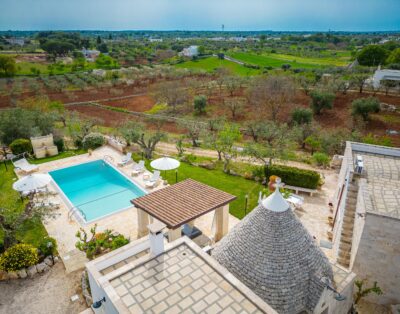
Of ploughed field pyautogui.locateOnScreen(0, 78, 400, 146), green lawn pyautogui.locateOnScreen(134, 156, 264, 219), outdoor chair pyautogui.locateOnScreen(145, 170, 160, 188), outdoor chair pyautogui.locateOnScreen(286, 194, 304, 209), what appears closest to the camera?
outdoor chair pyautogui.locateOnScreen(286, 194, 304, 209)

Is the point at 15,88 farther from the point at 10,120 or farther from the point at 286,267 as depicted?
the point at 286,267

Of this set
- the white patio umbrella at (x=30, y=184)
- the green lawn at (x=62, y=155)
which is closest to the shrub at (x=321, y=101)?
the green lawn at (x=62, y=155)

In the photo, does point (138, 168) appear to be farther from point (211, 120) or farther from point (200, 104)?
point (200, 104)

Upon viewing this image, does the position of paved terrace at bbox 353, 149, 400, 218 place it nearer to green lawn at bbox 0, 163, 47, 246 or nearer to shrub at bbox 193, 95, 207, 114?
green lawn at bbox 0, 163, 47, 246

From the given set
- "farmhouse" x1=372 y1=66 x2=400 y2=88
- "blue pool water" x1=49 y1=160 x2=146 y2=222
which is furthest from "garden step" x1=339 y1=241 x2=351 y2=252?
"farmhouse" x1=372 y1=66 x2=400 y2=88

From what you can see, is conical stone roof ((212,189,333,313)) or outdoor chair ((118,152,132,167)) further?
outdoor chair ((118,152,132,167))

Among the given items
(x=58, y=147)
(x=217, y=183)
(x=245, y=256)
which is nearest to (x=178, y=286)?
(x=245, y=256)
